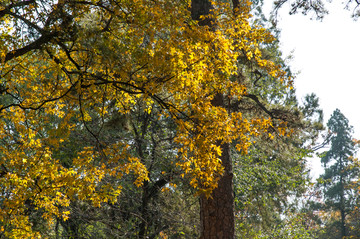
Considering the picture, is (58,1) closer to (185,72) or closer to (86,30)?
(86,30)

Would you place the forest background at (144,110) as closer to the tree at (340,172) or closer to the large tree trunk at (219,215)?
the large tree trunk at (219,215)

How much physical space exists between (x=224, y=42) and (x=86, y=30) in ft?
6.21

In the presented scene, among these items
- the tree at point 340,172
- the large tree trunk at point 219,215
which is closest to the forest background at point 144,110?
the large tree trunk at point 219,215

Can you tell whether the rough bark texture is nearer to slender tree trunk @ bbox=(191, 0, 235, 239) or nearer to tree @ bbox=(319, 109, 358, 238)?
slender tree trunk @ bbox=(191, 0, 235, 239)

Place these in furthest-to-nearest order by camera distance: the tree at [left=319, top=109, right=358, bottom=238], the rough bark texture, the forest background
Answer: the tree at [left=319, top=109, right=358, bottom=238], the rough bark texture, the forest background

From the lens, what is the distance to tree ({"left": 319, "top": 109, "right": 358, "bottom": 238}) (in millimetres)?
28016

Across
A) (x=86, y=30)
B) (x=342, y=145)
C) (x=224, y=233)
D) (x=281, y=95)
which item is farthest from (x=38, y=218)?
(x=342, y=145)

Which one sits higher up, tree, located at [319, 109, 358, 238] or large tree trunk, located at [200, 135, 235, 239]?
tree, located at [319, 109, 358, 238]

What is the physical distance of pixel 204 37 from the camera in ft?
17.0

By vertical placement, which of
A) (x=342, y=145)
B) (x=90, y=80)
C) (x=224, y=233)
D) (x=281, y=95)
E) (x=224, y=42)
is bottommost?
(x=224, y=233)

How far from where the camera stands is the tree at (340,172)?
2802cm

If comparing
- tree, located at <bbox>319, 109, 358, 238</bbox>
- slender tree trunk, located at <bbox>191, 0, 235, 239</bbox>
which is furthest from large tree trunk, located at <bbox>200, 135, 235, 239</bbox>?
tree, located at <bbox>319, 109, 358, 238</bbox>

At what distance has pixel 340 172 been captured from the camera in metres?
29.7

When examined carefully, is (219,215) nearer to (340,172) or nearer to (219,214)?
(219,214)
